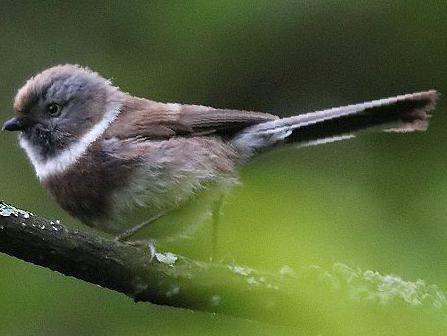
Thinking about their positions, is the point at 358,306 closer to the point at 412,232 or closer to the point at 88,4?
the point at 412,232

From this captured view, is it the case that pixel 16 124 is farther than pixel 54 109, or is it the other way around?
pixel 54 109

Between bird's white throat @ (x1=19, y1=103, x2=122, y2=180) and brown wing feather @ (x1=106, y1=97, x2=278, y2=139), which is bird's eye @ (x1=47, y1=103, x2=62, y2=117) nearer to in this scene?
bird's white throat @ (x1=19, y1=103, x2=122, y2=180)

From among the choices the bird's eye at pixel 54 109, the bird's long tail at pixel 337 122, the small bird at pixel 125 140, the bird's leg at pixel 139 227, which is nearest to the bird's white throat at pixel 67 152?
the small bird at pixel 125 140

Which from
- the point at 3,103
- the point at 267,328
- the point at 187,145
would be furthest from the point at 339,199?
the point at 3,103

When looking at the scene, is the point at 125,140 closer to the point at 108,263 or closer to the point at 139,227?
the point at 139,227

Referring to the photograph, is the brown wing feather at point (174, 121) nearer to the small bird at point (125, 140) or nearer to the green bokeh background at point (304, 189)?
the small bird at point (125, 140)

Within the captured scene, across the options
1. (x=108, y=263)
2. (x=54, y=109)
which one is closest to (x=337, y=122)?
(x=108, y=263)
